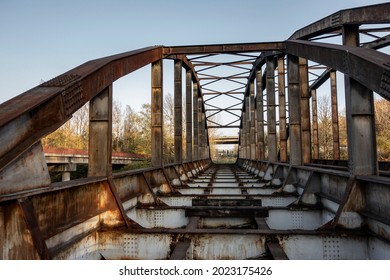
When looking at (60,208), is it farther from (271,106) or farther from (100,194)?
(271,106)

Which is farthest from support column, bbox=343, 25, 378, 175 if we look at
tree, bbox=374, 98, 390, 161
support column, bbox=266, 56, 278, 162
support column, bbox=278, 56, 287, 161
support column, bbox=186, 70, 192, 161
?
tree, bbox=374, 98, 390, 161

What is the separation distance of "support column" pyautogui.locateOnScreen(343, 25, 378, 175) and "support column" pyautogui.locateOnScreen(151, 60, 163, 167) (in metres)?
5.89

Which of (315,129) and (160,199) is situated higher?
(315,129)

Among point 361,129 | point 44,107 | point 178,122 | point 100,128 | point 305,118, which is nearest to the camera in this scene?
point 44,107

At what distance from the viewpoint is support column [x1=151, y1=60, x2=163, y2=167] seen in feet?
30.8

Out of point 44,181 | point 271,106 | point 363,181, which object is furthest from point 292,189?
point 271,106

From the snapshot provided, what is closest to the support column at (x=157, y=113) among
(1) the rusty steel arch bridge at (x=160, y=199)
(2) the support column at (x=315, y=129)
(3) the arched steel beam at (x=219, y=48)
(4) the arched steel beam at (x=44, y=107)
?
(3) the arched steel beam at (x=219, y=48)

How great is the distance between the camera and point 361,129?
14.5ft

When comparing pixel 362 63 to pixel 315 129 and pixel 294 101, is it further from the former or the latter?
pixel 315 129

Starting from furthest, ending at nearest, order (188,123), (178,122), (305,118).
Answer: (188,123) < (178,122) < (305,118)

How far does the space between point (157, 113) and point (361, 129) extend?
6384 millimetres

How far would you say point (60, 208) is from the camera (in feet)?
11.0

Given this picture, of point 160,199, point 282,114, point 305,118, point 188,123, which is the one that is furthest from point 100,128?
point 188,123

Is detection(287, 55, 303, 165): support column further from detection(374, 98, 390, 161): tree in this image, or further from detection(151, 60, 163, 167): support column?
detection(374, 98, 390, 161): tree
